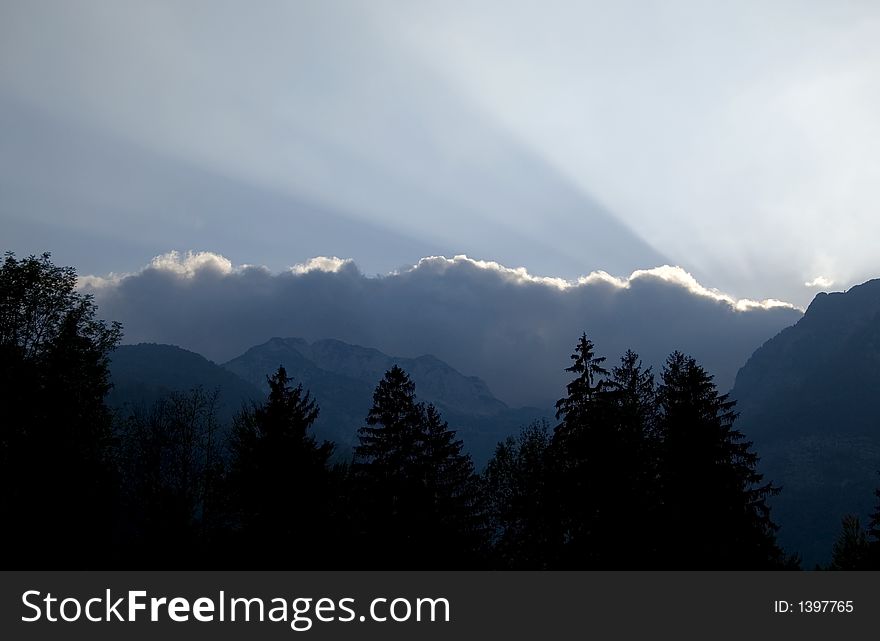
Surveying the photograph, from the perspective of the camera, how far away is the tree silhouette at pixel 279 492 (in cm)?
3017

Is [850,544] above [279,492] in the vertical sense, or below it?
below

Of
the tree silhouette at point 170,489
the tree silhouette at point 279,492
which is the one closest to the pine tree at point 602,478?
the tree silhouette at point 279,492

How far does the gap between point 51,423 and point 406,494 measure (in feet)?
60.1

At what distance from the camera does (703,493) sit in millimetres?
30703

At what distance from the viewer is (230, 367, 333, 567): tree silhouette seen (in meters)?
30.2

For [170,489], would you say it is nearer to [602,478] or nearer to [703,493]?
[602,478]

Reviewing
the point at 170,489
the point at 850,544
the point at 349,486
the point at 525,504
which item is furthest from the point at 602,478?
the point at 850,544

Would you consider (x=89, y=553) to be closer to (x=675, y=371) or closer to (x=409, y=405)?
(x=409, y=405)

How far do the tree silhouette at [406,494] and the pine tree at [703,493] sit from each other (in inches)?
457
